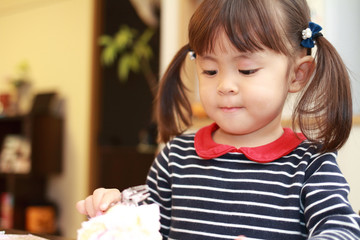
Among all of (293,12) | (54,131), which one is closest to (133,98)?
(54,131)

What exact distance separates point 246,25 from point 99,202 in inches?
17.5

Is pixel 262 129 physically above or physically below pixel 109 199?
above

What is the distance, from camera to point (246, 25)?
847 millimetres

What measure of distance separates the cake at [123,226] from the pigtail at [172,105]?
0.57 meters

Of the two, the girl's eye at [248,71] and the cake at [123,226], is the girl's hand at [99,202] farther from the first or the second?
the girl's eye at [248,71]

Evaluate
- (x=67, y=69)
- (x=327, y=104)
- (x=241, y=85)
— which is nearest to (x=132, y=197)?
(x=241, y=85)

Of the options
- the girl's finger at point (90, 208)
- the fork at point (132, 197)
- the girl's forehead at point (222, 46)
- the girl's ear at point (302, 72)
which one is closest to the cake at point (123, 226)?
the fork at point (132, 197)

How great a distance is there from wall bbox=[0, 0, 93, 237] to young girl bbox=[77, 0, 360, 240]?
9.93ft

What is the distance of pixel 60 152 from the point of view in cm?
398

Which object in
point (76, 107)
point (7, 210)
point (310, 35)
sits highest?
point (310, 35)

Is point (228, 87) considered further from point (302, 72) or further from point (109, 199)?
point (109, 199)

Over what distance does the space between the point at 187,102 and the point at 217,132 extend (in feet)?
0.47

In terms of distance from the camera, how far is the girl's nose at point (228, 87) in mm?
867

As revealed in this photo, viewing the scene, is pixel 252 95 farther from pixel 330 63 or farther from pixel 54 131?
pixel 54 131
